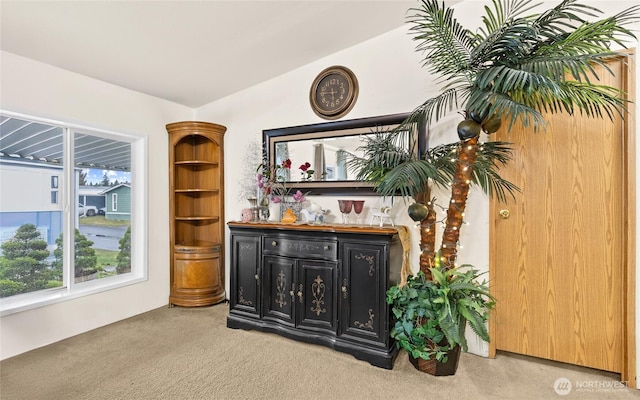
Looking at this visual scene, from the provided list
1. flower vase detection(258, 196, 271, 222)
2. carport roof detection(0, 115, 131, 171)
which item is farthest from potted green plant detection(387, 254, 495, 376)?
carport roof detection(0, 115, 131, 171)

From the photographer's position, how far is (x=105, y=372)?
2.18 metres

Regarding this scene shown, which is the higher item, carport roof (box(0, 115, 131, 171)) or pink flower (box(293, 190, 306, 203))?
carport roof (box(0, 115, 131, 171))

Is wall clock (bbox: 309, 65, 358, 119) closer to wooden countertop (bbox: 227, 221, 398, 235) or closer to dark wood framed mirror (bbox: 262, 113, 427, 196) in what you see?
dark wood framed mirror (bbox: 262, 113, 427, 196)

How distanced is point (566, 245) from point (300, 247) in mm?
1990

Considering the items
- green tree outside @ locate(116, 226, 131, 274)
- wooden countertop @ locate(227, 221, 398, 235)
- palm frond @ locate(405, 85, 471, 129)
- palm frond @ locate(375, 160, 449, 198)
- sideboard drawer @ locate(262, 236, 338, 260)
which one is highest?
palm frond @ locate(405, 85, 471, 129)

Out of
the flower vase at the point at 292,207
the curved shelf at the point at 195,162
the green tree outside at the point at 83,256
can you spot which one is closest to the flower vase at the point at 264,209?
the flower vase at the point at 292,207

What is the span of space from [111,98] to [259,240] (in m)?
1.99

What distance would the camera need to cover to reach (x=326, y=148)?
3.06 m

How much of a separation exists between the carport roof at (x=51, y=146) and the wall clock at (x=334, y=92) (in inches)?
82.4

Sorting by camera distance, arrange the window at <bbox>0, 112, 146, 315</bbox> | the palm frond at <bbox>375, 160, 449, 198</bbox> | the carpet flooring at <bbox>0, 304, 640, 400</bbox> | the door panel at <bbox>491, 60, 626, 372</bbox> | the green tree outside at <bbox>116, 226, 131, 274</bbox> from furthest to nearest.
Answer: the green tree outside at <bbox>116, 226, 131, 274</bbox> < the window at <bbox>0, 112, 146, 315</bbox> < the door panel at <bbox>491, 60, 626, 372</bbox> < the palm frond at <bbox>375, 160, 449, 198</bbox> < the carpet flooring at <bbox>0, 304, 640, 400</bbox>

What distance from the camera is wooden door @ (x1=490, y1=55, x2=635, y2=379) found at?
2.16m

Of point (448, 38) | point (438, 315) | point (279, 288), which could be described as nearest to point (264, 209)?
point (279, 288)

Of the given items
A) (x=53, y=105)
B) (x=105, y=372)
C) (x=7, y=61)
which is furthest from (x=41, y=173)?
(x=105, y=372)

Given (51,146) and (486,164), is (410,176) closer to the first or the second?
(486,164)
